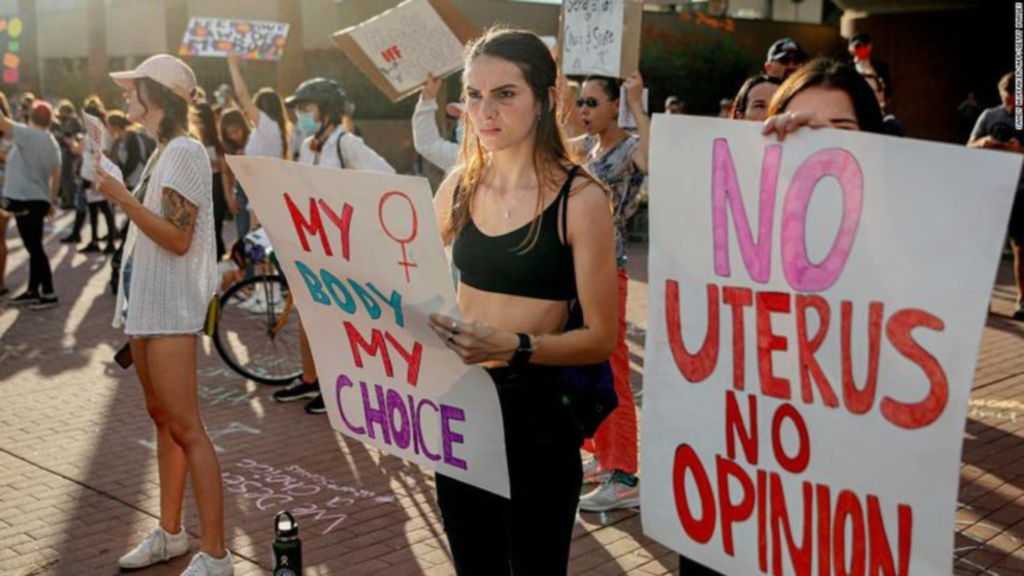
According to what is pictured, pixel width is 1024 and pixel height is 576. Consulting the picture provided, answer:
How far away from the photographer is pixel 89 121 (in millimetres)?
4078

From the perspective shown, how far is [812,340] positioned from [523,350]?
73cm

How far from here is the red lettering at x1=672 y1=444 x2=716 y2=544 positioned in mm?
2258

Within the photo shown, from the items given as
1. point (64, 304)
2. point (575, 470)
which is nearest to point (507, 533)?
point (575, 470)

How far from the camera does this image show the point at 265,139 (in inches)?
415

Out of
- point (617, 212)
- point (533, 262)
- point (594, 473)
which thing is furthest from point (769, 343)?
point (594, 473)

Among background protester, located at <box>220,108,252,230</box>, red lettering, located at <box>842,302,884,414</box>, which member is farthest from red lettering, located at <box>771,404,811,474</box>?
background protester, located at <box>220,108,252,230</box>

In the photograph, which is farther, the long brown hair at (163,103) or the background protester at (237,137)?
the background protester at (237,137)

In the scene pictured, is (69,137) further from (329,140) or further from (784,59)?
(784,59)

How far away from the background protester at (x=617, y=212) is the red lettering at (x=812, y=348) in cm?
305

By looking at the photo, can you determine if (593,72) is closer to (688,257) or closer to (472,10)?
(688,257)

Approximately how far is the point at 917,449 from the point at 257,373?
642 centimetres

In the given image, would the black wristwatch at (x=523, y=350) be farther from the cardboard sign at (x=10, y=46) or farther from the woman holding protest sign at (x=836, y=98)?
the cardboard sign at (x=10, y=46)

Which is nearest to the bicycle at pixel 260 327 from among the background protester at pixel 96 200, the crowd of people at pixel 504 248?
the crowd of people at pixel 504 248

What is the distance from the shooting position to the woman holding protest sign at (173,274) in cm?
408
